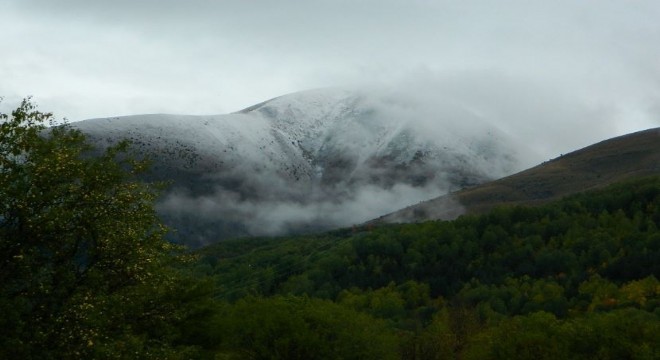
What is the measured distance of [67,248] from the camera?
24.4 metres

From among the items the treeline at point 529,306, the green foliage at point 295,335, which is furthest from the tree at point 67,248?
the treeline at point 529,306

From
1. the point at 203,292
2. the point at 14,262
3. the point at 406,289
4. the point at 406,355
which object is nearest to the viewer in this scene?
the point at 14,262

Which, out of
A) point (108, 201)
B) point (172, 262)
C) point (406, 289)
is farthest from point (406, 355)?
point (406, 289)

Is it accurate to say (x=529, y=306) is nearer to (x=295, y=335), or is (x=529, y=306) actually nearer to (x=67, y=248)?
(x=295, y=335)

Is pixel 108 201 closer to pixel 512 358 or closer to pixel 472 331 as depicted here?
pixel 512 358

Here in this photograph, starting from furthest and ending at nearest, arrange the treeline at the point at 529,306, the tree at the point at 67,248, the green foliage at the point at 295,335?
the treeline at the point at 529,306 → the green foliage at the point at 295,335 → the tree at the point at 67,248

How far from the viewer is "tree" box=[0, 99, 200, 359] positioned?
22.5 m

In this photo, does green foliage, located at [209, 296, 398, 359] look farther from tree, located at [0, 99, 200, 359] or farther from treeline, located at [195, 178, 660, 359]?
tree, located at [0, 99, 200, 359]

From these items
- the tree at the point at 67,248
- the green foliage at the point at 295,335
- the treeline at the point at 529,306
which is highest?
the tree at the point at 67,248

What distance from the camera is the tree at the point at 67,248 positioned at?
22.5 metres

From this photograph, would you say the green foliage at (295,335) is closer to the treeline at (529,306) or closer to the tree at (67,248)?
the treeline at (529,306)

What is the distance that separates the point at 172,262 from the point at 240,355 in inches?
1482

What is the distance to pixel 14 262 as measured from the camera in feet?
73.7

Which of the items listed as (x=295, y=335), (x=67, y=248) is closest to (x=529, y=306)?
(x=295, y=335)
